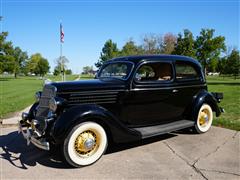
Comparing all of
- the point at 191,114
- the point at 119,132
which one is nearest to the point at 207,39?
the point at 191,114

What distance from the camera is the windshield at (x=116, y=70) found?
4.92m

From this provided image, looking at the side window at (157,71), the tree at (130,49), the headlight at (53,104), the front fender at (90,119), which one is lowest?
the front fender at (90,119)

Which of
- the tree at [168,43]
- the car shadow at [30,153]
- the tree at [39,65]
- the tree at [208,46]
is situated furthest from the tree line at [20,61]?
the car shadow at [30,153]

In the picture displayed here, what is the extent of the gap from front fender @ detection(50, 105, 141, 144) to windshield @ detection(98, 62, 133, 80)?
1059 millimetres

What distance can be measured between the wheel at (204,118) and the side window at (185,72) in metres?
0.78

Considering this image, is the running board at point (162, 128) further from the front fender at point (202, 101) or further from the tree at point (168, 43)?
the tree at point (168, 43)

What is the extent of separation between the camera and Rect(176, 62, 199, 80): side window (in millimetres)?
5566

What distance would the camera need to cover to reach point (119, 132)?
14.0 ft

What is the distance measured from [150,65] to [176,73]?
0.66 meters

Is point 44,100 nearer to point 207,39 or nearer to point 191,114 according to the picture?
point 191,114

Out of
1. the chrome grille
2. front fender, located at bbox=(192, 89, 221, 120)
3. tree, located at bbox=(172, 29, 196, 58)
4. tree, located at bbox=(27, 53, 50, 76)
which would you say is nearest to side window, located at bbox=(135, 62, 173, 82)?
front fender, located at bbox=(192, 89, 221, 120)

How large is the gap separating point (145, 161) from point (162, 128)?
1.03 metres

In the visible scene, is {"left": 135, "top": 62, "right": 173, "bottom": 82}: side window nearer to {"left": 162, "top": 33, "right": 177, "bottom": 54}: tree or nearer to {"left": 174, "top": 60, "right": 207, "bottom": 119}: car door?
{"left": 174, "top": 60, "right": 207, "bottom": 119}: car door

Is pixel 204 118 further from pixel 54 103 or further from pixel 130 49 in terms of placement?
pixel 130 49
